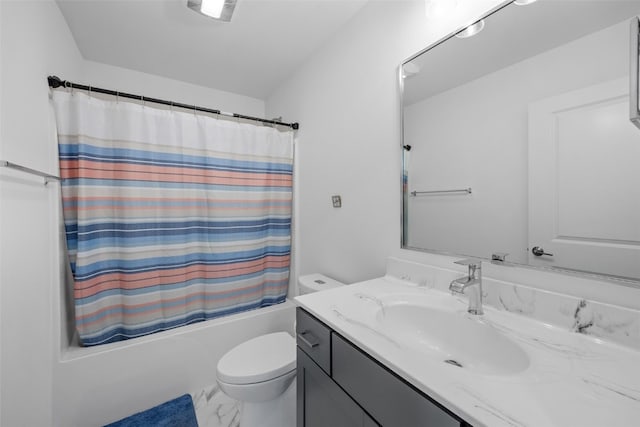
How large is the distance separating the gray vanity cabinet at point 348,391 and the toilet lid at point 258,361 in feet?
→ 0.95

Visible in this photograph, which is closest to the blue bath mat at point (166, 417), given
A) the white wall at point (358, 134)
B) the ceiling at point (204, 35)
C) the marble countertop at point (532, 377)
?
the white wall at point (358, 134)

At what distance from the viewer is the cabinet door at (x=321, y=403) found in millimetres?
731

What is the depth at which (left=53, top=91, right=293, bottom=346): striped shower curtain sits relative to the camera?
1.42 metres

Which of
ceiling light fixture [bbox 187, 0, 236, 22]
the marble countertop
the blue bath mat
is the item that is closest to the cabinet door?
the marble countertop

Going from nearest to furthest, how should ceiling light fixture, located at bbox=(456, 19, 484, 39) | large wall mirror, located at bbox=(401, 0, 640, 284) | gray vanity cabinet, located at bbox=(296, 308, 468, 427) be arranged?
gray vanity cabinet, located at bbox=(296, 308, 468, 427) → large wall mirror, located at bbox=(401, 0, 640, 284) → ceiling light fixture, located at bbox=(456, 19, 484, 39)

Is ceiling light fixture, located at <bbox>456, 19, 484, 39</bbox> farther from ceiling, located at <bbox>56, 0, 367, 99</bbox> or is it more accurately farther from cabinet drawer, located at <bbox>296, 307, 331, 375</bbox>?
cabinet drawer, located at <bbox>296, 307, 331, 375</bbox>

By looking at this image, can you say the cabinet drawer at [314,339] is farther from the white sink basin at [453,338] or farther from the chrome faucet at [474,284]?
the chrome faucet at [474,284]

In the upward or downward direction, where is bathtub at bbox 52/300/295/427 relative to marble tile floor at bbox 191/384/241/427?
upward

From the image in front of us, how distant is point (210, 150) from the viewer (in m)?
1.79

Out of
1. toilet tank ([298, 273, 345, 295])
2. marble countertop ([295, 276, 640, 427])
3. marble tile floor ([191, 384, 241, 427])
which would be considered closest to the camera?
marble countertop ([295, 276, 640, 427])

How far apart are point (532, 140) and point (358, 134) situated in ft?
2.74

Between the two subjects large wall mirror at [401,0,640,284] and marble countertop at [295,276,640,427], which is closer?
marble countertop at [295,276,640,427]

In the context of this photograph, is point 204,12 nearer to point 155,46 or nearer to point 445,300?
point 155,46

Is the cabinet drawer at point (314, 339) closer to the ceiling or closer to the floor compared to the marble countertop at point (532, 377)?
closer to the floor
